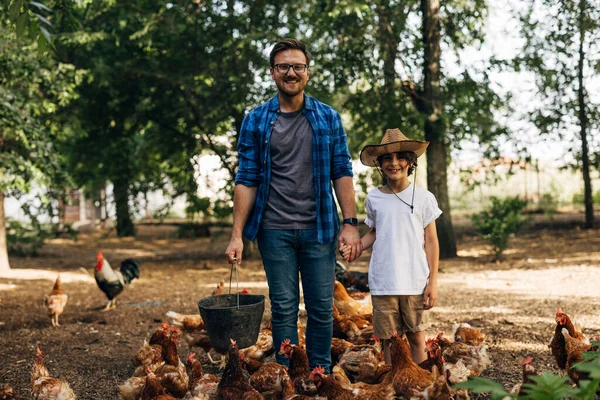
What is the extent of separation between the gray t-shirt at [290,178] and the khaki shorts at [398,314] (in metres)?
0.74

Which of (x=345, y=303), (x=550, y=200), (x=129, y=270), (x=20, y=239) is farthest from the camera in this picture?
(x=550, y=200)

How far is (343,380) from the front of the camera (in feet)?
11.8

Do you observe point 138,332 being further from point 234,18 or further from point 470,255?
point 470,255

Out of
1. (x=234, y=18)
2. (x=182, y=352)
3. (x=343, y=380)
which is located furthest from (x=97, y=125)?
(x=343, y=380)

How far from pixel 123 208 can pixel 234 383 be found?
13843 millimetres

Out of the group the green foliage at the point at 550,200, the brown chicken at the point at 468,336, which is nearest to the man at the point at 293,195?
the brown chicken at the point at 468,336

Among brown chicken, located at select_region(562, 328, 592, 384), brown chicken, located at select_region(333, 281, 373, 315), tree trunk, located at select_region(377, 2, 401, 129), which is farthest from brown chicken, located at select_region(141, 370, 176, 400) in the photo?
tree trunk, located at select_region(377, 2, 401, 129)

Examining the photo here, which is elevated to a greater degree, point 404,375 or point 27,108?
point 27,108

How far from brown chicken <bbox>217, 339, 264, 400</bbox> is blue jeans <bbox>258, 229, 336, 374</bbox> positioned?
0.41 meters

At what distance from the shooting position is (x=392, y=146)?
3.95 meters

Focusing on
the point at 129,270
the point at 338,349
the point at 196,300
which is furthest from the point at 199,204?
the point at 338,349

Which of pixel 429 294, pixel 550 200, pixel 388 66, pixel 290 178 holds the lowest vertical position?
pixel 429 294

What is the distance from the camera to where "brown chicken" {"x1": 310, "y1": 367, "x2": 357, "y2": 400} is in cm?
345

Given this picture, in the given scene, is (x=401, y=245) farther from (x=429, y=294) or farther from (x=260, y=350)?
(x=260, y=350)
